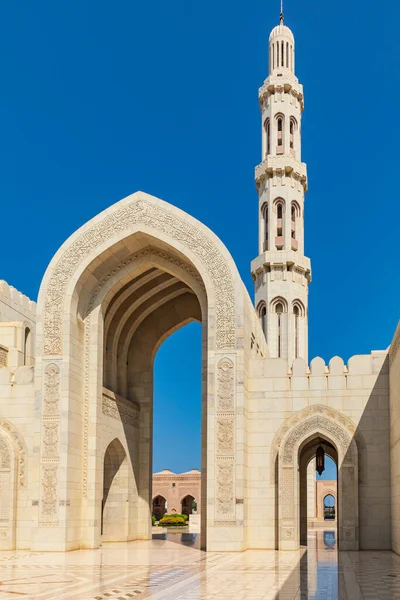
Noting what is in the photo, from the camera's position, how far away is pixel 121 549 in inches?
749

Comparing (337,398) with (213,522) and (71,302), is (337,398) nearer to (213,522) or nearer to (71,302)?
(213,522)

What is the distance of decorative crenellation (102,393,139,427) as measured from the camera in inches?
833

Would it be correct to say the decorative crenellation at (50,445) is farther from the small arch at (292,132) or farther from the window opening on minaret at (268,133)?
the small arch at (292,132)

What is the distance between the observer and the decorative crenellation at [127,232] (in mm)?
19359

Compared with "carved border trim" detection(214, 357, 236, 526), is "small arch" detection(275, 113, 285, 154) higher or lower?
higher

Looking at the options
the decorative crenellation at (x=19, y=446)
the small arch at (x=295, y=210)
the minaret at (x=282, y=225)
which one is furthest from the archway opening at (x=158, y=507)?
the decorative crenellation at (x=19, y=446)

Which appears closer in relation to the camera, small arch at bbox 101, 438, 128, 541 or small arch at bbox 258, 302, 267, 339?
Result: small arch at bbox 101, 438, 128, 541

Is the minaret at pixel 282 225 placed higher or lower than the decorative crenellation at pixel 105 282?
higher

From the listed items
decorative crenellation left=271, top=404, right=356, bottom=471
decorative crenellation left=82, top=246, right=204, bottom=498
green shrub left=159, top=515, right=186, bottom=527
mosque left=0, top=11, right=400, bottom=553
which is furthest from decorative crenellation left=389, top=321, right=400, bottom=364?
green shrub left=159, top=515, right=186, bottom=527

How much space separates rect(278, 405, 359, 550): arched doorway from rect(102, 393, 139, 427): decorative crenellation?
4675mm

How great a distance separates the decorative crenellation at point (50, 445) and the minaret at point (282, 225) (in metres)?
→ 12.6

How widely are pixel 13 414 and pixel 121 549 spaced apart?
160 inches

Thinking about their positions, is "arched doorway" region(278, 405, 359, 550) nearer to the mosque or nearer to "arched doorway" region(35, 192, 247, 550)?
the mosque

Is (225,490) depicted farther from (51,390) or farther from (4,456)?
(4,456)
